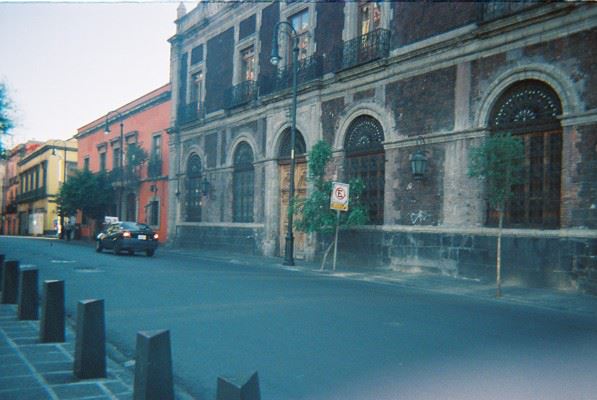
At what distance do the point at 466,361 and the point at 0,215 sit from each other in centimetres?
8449

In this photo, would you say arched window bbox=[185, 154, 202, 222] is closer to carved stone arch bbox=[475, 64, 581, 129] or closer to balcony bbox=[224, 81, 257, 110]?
balcony bbox=[224, 81, 257, 110]

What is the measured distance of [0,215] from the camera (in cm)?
7681

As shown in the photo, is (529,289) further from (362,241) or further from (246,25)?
(246,25)

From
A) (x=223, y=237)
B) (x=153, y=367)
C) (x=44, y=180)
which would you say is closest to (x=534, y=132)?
(x=153, y=367)

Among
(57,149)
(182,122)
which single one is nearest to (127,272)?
(182,122)

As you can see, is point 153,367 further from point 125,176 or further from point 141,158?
point 125,176

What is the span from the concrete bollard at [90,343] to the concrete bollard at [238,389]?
7.78 feet

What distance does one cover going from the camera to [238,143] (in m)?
24.3

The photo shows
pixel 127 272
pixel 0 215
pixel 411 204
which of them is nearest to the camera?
pixel 127 272

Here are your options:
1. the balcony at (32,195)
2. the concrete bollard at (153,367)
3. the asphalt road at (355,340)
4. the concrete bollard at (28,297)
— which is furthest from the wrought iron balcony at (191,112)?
the balcony at (32,195)

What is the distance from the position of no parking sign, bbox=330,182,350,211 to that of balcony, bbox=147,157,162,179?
18833mm

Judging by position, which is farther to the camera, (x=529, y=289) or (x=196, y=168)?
(x=196, y=168)

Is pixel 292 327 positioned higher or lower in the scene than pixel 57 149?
lower

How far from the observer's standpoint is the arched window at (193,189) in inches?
1075
